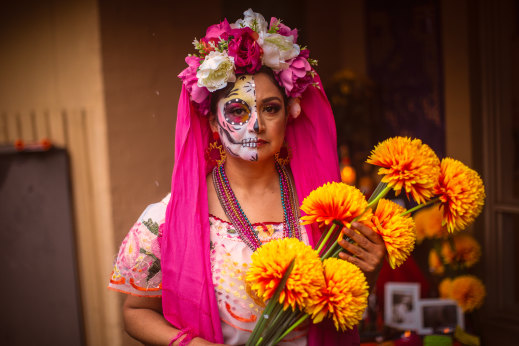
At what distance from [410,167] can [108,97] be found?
1.85 meters

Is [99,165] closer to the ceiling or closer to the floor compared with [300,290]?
closer to the ceiling

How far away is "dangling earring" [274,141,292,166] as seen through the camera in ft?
6.26

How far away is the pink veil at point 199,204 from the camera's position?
5.34 feet

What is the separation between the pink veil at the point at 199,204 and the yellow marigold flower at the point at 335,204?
1.00 ft

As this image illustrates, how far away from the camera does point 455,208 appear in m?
1.43

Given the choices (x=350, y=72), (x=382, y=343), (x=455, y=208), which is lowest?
(x=382, y=343)

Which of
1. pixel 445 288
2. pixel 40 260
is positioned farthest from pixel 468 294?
pixel 40 260

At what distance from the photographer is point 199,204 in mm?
1729

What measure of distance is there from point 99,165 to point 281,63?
150 centimetres

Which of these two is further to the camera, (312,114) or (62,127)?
(62,127)

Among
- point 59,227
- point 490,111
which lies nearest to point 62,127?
point 59,227

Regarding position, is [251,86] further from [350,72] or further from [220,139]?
[350,72]

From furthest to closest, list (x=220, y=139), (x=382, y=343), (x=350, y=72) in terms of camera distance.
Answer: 1. (x=350, y=72)
2. (x=382, y=343)
3. (x=220, y=139)

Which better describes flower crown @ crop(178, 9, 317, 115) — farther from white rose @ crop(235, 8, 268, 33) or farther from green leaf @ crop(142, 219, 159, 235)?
green leaf @ crop(142, 219, 159, 235)
